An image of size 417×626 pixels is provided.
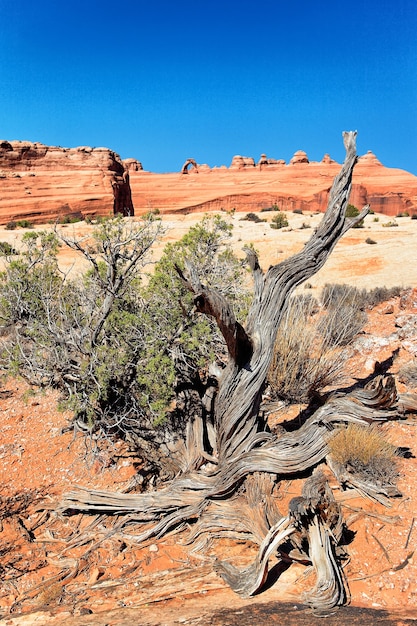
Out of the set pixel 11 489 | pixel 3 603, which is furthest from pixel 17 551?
pixel 11 489

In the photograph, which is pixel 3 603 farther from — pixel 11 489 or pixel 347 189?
pixel 347 189

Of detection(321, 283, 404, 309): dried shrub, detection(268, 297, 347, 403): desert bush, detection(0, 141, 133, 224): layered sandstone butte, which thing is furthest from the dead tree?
detection(0, 141, 133, 224): layered sandstone butte

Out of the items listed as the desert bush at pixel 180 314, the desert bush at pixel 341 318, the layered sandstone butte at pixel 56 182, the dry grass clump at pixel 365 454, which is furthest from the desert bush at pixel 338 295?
the layered sandstone butte at pixel 56 182

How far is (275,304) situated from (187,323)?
0.96 m

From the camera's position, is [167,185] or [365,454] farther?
[167,185]

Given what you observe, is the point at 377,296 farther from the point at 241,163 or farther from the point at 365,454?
the point at 241,163

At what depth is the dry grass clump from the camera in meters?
3.82

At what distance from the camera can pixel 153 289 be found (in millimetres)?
4668

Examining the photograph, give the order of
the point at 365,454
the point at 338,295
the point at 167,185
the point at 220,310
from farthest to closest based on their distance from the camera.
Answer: the point at 167,185, the point at 338,295, the point at 365,454, the point at 220,310

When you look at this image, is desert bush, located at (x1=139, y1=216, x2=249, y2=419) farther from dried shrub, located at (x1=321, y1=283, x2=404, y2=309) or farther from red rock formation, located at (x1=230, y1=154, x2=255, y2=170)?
red rock formation, located at (x1=230, y1=154, x2=255, y2=170)

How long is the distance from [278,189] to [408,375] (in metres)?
57.1

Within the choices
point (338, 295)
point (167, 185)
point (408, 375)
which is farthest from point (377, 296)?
point (167, 185)

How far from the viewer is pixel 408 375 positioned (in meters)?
5.58

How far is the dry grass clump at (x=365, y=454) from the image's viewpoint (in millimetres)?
3822
